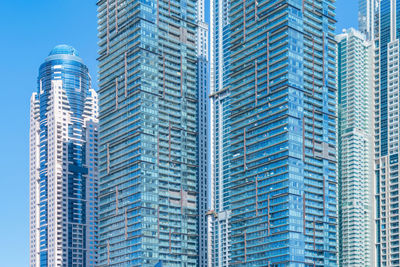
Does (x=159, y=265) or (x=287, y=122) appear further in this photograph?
(x=287, y=122)

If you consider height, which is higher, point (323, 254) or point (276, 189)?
point (276, 189)

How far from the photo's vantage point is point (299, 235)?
193500mm

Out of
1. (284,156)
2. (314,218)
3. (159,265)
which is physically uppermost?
(284,156)

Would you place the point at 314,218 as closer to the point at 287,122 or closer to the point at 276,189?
the point at 276,189

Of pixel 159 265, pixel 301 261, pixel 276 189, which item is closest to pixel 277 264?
pixel 301 261

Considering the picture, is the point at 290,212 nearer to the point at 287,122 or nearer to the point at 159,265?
the point at 287,122

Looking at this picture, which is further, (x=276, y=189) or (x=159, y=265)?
(x=276, y=189)

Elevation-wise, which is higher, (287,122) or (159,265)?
(287,122)

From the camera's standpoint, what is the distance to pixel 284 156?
197500mm

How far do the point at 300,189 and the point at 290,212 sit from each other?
27.3 ft

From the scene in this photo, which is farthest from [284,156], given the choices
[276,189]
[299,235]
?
[299,235]

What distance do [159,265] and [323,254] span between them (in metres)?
47.6

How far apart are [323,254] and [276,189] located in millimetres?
22621

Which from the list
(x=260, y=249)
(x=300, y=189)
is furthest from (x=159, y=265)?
(x=300, y=189)
